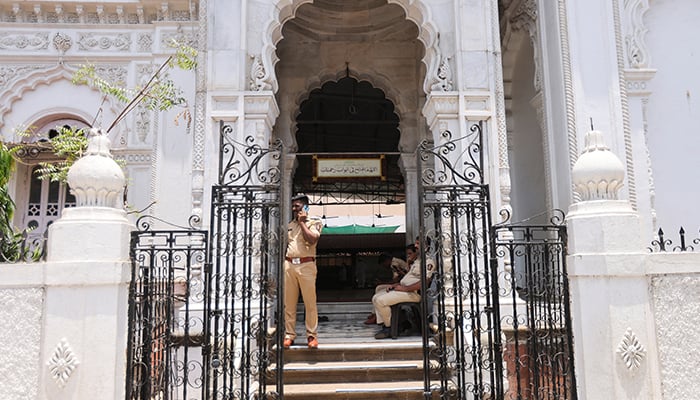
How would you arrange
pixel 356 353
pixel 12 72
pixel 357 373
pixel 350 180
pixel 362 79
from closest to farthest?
pixel 357 373
pixel 356 353
pixel 12 72
pixel 362 79
pixel 350 180

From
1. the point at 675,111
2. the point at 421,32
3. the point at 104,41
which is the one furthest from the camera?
the point at 104,41

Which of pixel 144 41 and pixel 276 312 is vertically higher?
pixel 144 41

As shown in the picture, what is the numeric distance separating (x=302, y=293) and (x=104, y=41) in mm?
5533

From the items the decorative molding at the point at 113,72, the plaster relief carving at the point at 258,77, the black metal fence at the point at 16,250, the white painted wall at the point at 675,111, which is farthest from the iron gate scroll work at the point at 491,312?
the decorative molding at the point at 113,72

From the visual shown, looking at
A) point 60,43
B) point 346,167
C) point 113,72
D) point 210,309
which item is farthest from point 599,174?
point 60,43

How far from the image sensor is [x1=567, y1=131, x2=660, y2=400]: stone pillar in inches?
135

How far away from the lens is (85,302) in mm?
3393

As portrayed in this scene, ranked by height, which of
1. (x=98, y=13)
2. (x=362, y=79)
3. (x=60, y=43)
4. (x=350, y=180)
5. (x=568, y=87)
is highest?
(x=98, y=13)

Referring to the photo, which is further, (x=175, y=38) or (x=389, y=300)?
(x=175, y=38)

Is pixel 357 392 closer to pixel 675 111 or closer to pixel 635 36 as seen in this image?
pixel 675 111

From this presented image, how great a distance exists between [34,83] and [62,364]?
6557 mm

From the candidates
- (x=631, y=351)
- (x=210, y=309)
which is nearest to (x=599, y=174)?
(x=631, y=351)

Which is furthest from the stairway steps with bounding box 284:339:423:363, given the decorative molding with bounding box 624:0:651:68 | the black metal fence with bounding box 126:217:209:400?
the decorative molding with bounding box 624:0:651:68

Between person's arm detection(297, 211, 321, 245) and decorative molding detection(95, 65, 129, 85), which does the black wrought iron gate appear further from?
decorative molding detection(95, 65, 129, 85)
